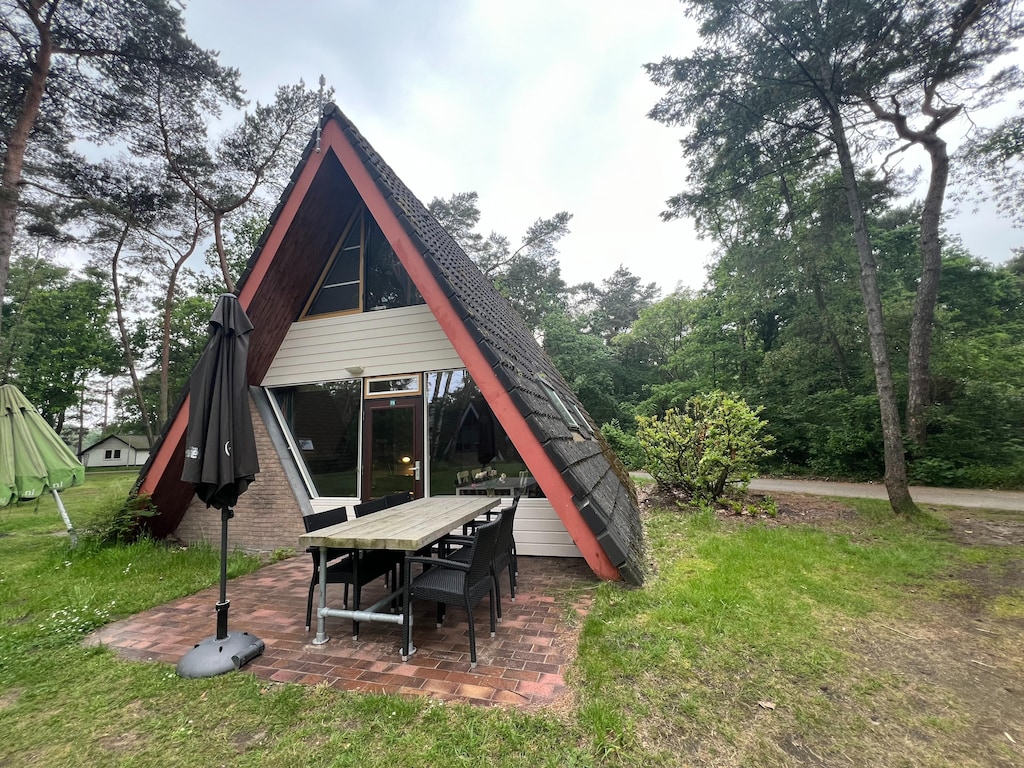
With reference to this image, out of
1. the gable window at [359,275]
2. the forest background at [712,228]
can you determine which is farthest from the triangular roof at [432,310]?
the forest background at [712,228]

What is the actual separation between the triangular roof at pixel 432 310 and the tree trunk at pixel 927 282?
783cm

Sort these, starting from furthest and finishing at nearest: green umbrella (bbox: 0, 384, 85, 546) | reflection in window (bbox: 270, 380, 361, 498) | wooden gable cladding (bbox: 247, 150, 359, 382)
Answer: reflection in window (bbox: 270, 380, 361, 498), wooden gable cladding (bbox: 247, 150, 359, 382), green umbrella (bbox: 0, 384, 85, 546)

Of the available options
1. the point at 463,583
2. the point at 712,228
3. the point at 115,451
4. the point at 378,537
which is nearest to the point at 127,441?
the point at 115,451

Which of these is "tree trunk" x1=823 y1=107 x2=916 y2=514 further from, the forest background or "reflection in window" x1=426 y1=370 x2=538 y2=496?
"reflection in window" x1=426 y1=370 x2=538 y2=496

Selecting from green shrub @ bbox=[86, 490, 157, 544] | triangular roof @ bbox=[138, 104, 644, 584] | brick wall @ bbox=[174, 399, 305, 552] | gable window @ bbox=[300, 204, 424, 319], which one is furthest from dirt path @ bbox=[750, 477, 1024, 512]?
green shrub @ bbox=[86, 490, 157, 544]

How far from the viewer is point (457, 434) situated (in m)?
5.57

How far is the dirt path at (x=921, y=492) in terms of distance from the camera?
7.21 meters

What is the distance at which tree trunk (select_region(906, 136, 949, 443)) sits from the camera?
761 cm

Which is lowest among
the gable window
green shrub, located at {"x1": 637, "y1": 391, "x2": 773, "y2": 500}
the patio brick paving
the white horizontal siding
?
the patio brick paving

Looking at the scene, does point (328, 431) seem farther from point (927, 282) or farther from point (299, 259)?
point (927, 282)

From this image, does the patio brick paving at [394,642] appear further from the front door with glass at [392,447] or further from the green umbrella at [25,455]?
the green umbrella at [25,455]

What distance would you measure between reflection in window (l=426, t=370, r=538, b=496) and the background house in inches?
1860

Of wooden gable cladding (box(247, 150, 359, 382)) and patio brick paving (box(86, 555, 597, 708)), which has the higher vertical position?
wooden gable cladding (box(247, 150, 359, 382))

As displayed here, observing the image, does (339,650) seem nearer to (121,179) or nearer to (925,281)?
(925,281)
